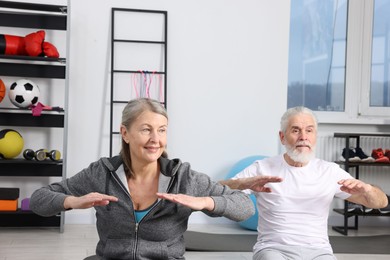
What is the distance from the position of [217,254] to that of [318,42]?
2.97 m

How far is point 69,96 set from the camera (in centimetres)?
539

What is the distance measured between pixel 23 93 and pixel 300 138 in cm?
277

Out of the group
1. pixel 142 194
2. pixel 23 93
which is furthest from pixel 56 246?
pixel 142 194

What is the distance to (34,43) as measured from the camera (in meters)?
4.96

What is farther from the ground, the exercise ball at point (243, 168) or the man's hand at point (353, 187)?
the man's hand at point (353, 187)

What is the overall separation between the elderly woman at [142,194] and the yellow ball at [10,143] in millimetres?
2824

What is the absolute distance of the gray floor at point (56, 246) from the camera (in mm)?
4043

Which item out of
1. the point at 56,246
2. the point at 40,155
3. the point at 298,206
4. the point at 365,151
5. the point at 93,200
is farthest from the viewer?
the point at 365,151

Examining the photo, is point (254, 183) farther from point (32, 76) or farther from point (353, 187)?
point (32, 76)

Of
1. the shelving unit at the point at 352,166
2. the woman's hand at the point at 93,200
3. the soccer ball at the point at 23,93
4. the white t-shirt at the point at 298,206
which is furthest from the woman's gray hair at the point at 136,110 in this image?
the shelving unit at the point at 352,166

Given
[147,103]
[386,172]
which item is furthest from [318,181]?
[386,172]

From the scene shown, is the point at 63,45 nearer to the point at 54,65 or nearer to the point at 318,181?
the point at 54,65

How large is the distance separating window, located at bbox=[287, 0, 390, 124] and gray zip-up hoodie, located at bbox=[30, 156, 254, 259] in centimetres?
423

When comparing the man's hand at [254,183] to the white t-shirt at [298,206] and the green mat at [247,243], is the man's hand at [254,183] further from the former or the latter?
the green mat at [247,243]
